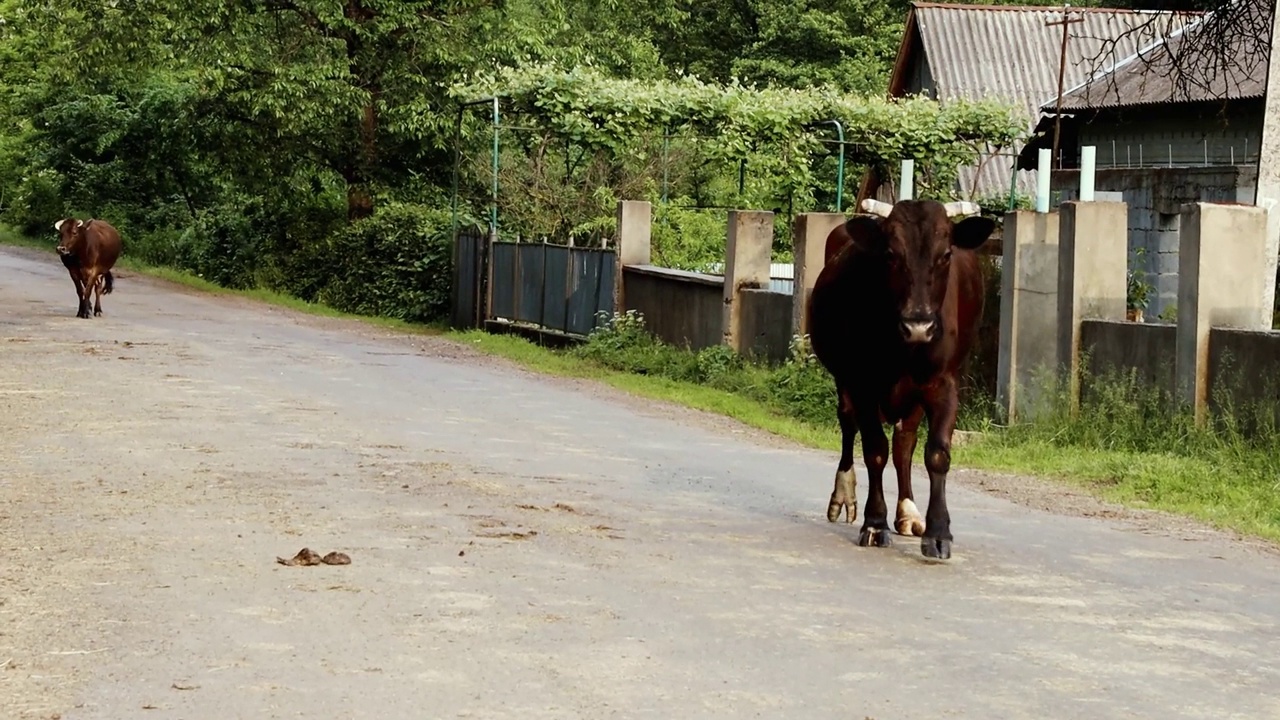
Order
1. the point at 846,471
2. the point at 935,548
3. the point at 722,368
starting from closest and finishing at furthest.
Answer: the point at 935,548, the point at 846,471, the point at 722,368

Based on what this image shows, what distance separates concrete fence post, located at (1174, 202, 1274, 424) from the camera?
13633 millimetres

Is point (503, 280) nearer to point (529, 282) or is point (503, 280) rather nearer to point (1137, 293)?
point (529, 282)

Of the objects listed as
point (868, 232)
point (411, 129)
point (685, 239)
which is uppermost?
point (411, 129)

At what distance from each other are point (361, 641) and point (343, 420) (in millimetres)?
8102

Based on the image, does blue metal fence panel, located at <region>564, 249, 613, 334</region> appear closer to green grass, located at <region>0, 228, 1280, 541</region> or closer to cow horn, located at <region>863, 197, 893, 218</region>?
green grass, located at <region>0, 228, 1280, 541</region>

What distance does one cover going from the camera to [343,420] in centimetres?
1470

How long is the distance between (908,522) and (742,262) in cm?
1096

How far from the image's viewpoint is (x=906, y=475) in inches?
391

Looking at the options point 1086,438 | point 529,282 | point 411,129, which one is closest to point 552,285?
point 529,282

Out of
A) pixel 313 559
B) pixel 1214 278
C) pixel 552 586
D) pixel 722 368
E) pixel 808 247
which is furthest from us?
pixel 722 368

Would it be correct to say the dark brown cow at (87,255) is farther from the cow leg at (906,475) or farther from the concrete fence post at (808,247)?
the cow leg at (906,475)

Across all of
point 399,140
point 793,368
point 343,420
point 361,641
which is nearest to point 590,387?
point 793,368

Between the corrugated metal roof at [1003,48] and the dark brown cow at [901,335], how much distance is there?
30.3m

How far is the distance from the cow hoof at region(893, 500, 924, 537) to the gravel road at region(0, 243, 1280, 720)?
29cm
